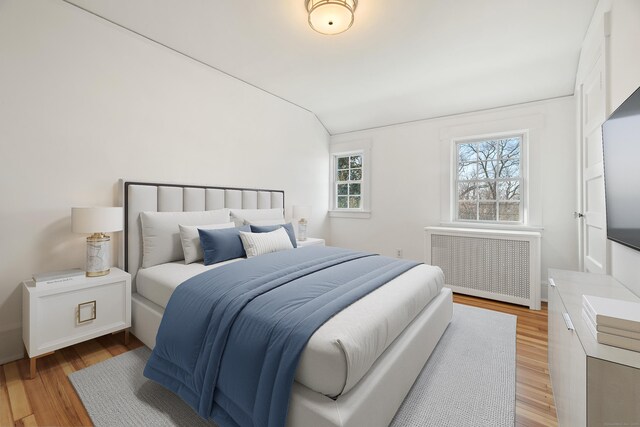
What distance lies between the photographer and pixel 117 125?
98.1 inches

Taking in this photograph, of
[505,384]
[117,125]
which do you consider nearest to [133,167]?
[117,125]

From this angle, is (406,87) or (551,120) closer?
(551,120)

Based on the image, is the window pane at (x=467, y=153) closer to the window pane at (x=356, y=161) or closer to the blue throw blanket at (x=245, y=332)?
the window pane at (x=356, y=161)

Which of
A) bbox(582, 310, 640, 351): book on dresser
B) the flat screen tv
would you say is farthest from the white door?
bbox(582, 310, 640, 351): book on dresser

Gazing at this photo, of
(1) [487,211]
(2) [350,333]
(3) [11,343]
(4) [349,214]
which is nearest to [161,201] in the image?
(3) [11,343]

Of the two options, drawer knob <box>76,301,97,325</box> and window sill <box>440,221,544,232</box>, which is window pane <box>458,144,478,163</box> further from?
drawer knob <box>76,301,97,325</box>

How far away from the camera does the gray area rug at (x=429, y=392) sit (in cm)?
148

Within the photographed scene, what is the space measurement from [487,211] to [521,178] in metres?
0.56

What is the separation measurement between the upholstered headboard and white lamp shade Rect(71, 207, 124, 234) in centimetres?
36

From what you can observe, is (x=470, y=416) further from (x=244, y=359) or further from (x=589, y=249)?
(x=589, y=249)

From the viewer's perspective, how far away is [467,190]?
3.86 m

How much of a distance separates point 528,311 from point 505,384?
164cm

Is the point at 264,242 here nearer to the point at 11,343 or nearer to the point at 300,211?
the point at 300,211

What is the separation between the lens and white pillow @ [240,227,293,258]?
2598mm
